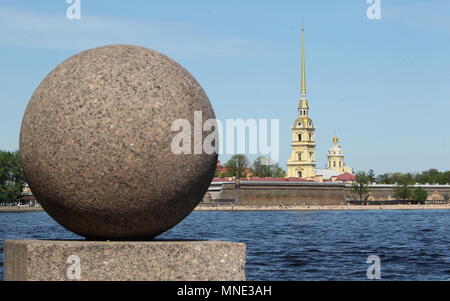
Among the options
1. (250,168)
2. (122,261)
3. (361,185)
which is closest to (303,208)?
(361,185)

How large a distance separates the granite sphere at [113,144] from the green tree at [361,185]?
99.4m

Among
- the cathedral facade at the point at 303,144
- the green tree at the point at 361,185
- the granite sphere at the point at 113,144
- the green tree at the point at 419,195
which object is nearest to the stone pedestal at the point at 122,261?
the granite sphere at the point at 113,144

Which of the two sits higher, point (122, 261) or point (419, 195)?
point (122, 261)

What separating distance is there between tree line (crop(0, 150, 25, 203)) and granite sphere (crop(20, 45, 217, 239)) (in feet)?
261

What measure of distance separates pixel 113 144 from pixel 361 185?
100m

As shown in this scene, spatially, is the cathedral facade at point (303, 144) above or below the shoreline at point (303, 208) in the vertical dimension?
above

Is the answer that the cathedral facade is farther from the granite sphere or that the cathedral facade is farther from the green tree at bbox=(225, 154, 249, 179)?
the granite sphere

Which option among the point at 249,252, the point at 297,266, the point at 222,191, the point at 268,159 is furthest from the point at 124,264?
the point at 268,159

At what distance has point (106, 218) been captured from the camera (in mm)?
6074

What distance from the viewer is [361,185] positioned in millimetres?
104250

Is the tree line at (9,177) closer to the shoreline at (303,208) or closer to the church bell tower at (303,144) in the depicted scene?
the shoreline at (303,208)

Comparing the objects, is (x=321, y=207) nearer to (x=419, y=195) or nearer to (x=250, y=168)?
(x=419, y=195)

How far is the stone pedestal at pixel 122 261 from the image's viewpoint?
5.84m

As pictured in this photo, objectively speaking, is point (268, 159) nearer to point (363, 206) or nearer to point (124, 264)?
point (363, 206)
